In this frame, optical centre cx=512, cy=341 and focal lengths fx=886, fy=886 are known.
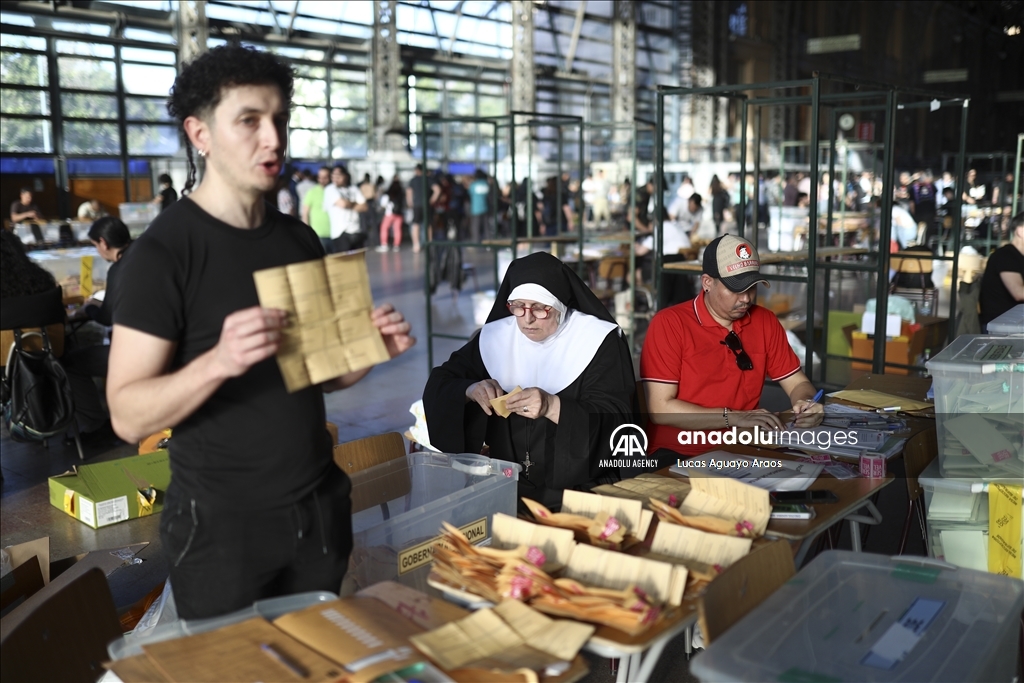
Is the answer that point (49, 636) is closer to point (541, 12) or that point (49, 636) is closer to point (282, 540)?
point (282, 540)

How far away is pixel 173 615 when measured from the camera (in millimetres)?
2318

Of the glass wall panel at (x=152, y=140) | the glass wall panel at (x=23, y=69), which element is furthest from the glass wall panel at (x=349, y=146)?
the glass wall panel at (x=23, y=69)

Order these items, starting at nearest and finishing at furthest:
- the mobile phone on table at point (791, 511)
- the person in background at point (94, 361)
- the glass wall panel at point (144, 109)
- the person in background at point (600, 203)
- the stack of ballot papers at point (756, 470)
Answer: the mobile phone on table at point (791, 511) → the stack of ballot papers at point (756, 470) → the person in background at point (94, 361) → the glass wall panel at point (144, 109) → the person in background at point (600, 203)

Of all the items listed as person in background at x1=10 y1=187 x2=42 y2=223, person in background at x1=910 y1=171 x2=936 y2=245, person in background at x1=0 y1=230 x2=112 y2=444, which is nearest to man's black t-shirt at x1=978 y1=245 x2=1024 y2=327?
person in background at x1=0 y1=230 x2=112 y2=444

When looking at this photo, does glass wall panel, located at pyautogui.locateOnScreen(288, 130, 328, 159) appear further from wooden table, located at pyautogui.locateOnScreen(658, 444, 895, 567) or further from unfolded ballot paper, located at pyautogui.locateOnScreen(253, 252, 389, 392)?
unfolded ballot paper, located at pyautogui.locateOnScreen(253, 252, 389, 392)

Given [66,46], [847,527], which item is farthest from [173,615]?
[66,46]

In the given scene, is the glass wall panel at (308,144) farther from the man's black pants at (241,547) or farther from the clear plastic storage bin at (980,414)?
the man's black pants at (241,547)

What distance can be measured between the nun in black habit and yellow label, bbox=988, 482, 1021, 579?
3.78 feet

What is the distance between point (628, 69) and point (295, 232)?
1048 inches

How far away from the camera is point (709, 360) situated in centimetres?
340

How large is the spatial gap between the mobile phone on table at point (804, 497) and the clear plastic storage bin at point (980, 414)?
2.01ft

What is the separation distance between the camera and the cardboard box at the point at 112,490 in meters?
4.30

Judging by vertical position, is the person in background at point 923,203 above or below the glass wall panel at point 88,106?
below

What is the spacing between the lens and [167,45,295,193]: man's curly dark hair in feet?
5.13
